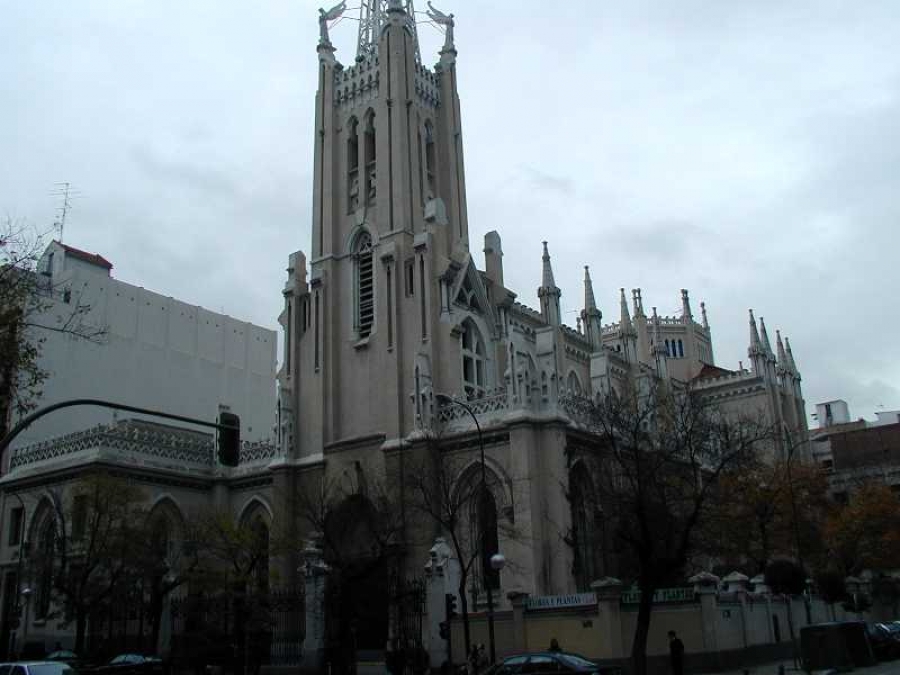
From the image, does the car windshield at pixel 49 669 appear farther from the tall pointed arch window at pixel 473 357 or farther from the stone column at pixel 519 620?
the tall pointed arch window at pixel 473 357

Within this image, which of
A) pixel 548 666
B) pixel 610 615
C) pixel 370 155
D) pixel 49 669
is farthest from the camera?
pixel 370 155

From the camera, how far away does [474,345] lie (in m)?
42.7

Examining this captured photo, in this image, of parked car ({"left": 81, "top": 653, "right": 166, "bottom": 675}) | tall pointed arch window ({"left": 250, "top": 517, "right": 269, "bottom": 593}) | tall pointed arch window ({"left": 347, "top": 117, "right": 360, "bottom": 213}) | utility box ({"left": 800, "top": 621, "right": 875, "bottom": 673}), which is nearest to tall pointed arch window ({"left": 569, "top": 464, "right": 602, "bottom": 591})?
utility box ({"left": 800, "top": 621, "right": 875, "bottom": 673})

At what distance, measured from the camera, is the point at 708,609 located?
1225 inches

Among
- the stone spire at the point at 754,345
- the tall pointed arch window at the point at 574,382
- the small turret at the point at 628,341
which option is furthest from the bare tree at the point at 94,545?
the stone spire at the point at 754,345

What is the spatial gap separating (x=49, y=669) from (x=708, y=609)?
803 inches

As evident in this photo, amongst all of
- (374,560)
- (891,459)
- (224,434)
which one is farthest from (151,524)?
(891,459)

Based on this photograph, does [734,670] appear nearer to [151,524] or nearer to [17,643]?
[151,524]

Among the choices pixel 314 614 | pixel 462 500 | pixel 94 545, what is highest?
pixel 462 500

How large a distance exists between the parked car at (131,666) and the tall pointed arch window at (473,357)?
1705cm

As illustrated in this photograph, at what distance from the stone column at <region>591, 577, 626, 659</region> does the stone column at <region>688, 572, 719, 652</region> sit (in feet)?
14.4

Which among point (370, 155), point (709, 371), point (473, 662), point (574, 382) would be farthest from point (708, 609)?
point (709, 371)

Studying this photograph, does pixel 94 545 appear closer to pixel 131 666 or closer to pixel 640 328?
pixel 131 666

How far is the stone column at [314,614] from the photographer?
105 feet
